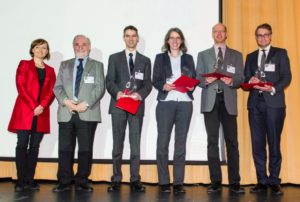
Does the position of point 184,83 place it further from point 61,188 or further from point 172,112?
point 61,188

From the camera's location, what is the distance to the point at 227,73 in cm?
388

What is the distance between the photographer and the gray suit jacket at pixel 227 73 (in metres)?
3.81

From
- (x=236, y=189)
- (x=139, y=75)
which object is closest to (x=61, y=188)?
(x=139, y=75)

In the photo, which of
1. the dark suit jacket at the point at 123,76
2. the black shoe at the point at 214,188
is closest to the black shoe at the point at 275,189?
the black shoe at the point at 214,188

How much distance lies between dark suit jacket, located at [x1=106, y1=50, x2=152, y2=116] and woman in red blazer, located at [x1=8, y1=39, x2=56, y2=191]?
0.69 meters

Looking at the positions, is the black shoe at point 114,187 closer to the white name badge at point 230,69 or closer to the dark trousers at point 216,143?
the dark trousers at point 216,143

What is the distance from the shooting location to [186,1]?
4.64m

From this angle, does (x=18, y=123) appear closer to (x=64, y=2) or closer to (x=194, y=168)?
(x=64, y=2)

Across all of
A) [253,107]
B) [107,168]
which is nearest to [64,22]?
[107,168]

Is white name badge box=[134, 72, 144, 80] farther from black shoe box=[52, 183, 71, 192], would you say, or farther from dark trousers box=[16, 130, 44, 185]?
black shoe box=[52, 183, 71, 192]

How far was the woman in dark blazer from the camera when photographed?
3834 millimetres

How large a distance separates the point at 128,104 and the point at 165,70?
606 millimetres

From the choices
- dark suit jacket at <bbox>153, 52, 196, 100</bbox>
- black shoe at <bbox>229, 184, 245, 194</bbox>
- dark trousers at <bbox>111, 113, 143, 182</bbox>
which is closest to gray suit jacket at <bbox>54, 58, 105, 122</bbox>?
dark trousers at <bbox>111, 113, 143, 182</bbox>

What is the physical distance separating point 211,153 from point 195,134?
0.75m
